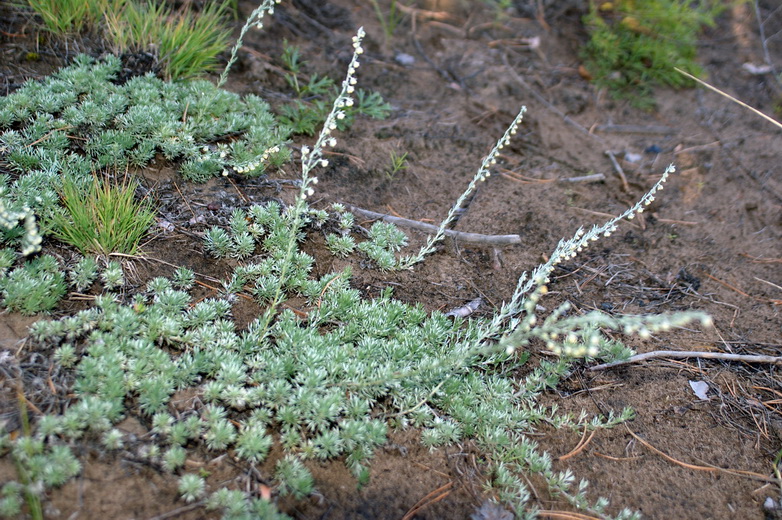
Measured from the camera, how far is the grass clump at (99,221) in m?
3.51

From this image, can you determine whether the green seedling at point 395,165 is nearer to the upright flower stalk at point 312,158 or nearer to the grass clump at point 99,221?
the upright flower stalk at point 312,158

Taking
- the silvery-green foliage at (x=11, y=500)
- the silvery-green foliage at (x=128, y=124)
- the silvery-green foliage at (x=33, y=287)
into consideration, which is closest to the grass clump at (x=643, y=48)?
the silvery-green foliage at (x=128, y=124)

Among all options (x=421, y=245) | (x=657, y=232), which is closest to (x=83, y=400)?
(x=421, y=245)

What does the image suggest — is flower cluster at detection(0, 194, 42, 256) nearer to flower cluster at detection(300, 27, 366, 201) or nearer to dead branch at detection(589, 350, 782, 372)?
flower cluster at detection(300, 27, 366, 201)

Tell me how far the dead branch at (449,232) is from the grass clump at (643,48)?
313 centimetres

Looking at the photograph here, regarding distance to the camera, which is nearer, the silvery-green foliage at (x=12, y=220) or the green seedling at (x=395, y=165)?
the silvery-green foliage at (x=12, y=220)

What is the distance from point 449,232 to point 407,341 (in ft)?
4.28

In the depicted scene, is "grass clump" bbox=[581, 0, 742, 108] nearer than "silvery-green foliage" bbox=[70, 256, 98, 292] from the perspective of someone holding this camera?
→ No

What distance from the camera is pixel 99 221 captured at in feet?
11.8

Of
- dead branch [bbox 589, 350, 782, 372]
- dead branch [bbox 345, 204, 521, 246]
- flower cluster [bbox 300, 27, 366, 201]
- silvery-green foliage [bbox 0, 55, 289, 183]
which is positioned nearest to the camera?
flower cluster [bbox 300, 27, 366, 201]

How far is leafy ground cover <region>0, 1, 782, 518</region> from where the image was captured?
2.88 meters

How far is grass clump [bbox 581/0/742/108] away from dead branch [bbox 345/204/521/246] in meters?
3.13

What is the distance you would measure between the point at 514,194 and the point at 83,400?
12.5ft

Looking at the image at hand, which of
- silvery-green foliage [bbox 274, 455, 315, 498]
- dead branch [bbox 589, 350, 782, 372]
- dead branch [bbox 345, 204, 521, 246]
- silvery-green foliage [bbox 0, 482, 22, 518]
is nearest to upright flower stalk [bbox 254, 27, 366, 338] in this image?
dead branch [bbox 345, 204, 521, 246]
